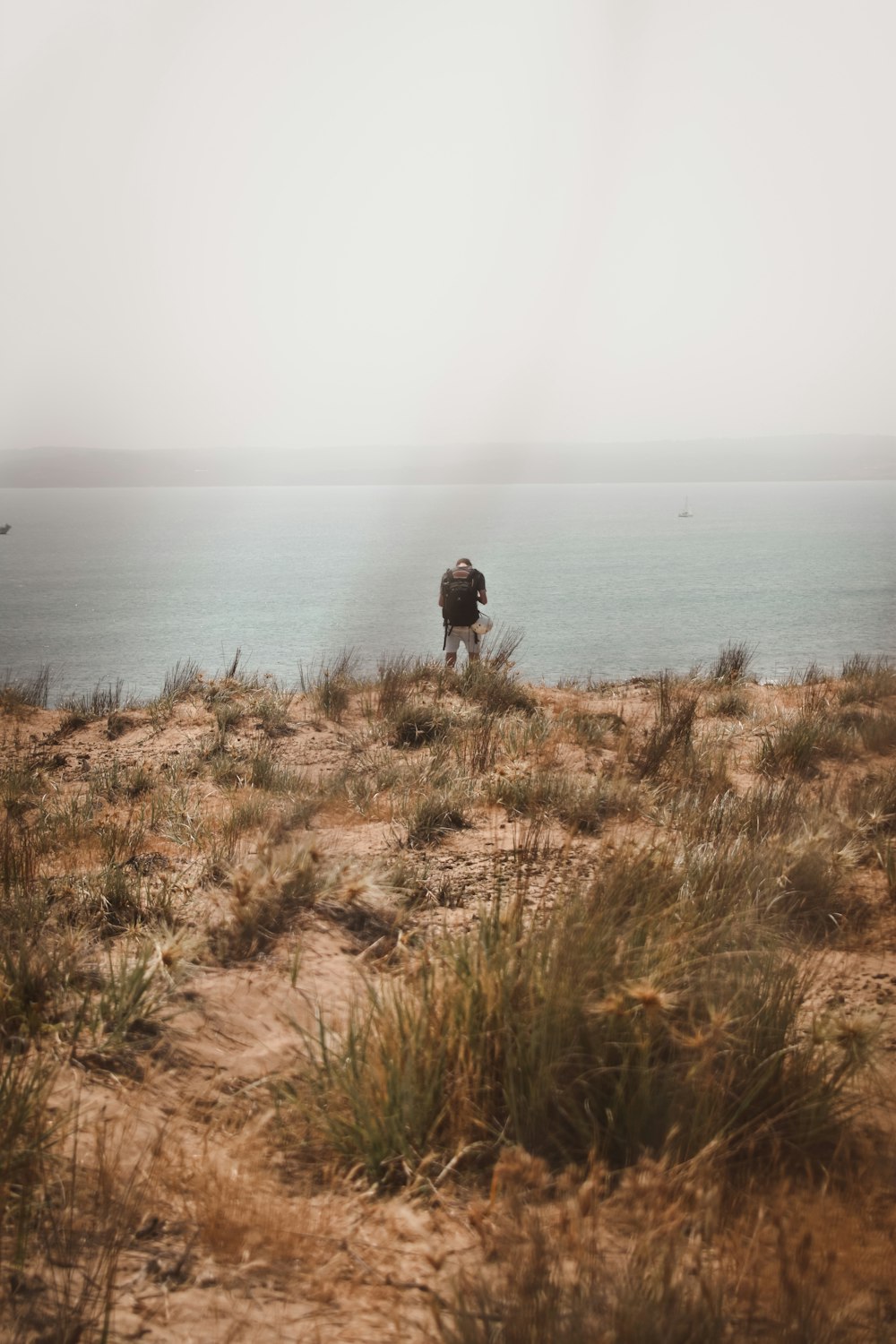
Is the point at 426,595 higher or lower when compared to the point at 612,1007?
lower

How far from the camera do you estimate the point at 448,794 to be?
626cm

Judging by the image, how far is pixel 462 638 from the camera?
1491cm

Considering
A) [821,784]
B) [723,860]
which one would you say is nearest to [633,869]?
[723,860]

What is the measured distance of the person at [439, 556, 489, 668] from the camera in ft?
47.9

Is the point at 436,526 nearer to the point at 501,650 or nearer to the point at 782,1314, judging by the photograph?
the point at 501,650

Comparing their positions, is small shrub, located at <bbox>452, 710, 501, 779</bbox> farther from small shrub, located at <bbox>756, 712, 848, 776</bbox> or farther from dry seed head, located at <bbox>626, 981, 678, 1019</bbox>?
dry seed head, located at <bbox>626, 981, 678, 1019</bbox>

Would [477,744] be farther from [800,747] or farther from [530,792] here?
[800,747]

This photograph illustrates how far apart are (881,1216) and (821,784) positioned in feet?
15.5

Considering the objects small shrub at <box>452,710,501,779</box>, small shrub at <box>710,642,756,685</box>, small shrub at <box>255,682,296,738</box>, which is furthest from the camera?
small shrub at <box>710,642,756,685</box>

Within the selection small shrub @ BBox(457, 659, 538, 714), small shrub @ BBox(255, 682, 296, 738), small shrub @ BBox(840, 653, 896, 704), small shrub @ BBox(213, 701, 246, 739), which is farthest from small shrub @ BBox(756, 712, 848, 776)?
small shrub @ BBox(213, 701, 246, 739)

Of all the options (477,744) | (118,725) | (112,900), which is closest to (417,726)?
(477,744)

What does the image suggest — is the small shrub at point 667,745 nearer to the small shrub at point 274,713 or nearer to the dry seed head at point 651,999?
the small shrub at point 274,713

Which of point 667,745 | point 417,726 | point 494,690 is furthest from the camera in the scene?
point 494,690

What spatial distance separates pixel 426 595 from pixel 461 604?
182ft
